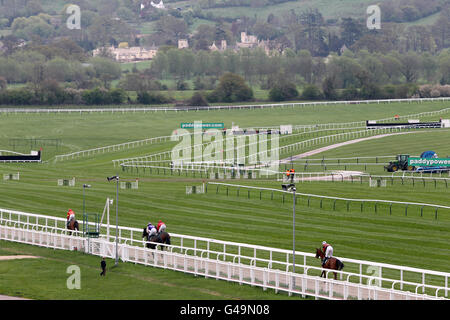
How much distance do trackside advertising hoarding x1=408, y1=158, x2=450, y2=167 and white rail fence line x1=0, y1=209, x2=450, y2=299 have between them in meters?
30.9

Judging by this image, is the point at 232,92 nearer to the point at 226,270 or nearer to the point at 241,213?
the point at 241,213

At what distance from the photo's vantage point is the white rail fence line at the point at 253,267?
33.7 meters

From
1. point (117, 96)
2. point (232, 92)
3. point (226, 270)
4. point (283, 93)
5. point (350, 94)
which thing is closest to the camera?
point (226, 270)

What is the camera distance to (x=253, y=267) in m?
37.0

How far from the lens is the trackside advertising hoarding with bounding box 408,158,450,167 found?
237 ft

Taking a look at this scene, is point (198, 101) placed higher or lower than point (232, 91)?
lower

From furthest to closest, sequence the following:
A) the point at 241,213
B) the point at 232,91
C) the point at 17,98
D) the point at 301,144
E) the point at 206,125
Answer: the point at 232,91, the point at 17,98, the point at 206,125, the point at 301,144, the point at 241,213

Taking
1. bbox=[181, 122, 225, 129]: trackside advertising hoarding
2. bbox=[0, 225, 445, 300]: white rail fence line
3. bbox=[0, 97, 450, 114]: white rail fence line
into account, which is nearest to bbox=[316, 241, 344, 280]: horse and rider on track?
bbox=[0, 225, 445, 300]: white rail fence line

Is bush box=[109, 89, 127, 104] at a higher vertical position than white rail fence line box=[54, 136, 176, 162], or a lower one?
higher

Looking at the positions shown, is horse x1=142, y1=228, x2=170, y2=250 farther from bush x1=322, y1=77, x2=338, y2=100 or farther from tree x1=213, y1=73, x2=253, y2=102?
bush x1=322, y1=77, x2=338, y2=100

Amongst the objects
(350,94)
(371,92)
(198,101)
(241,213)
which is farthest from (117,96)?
(241,213)

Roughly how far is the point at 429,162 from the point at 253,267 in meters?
38.8

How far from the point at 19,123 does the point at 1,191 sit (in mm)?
59560

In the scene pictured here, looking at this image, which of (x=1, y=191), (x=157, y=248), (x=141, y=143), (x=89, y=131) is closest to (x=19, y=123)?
(x=89, y=131)
